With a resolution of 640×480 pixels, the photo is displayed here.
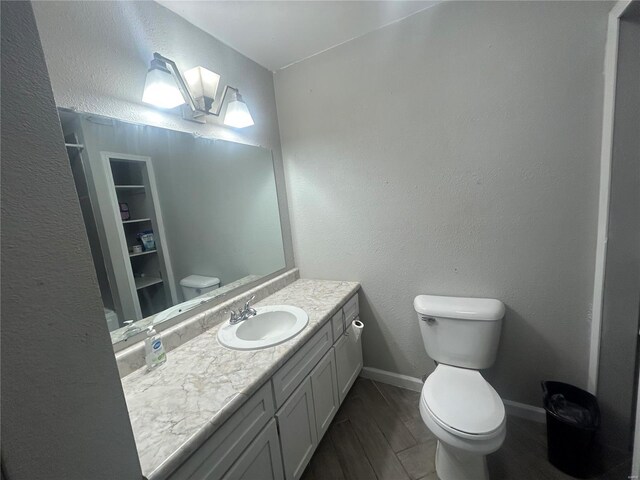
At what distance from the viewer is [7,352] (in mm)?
369

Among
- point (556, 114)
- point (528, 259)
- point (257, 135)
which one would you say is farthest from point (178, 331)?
point (556, 114)

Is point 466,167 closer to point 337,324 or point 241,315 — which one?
point 337,324

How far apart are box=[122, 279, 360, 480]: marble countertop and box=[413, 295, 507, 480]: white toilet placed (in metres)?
0.65

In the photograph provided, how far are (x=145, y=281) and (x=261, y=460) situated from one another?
892mm

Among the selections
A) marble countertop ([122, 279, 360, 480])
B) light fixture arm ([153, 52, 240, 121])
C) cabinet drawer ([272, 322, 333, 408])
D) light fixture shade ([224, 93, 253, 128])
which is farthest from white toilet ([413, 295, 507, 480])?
light fixture arm ([153, 52, 240, 121])

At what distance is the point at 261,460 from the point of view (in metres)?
0.97

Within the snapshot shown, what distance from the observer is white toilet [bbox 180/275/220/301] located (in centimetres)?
134

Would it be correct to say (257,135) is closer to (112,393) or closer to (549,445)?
(112,393)

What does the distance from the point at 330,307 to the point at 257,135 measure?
1257 millimetres

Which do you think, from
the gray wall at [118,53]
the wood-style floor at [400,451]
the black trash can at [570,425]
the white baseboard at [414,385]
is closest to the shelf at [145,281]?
the gray wall at [118,53]

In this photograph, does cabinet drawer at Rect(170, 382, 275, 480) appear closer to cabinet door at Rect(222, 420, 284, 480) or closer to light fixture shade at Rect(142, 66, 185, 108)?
cabinet door at Rect(222, 420, 284, 480)

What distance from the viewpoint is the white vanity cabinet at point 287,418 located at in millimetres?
812

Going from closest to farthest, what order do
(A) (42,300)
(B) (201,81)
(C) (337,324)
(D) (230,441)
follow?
(A) (42,300) < (D) (230,441) < (B) (201,81) < (C) (337,324)

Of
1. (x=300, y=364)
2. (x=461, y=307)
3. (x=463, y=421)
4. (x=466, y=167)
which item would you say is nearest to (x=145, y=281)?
(x=300, y=364)
